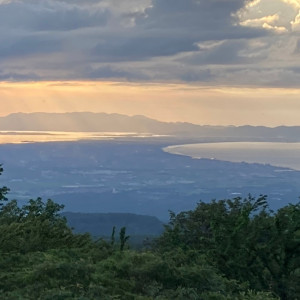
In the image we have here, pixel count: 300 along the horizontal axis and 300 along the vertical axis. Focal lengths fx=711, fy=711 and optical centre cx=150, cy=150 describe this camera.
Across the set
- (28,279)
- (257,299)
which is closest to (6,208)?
(28,279)

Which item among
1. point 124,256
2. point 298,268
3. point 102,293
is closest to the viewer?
point 102,293

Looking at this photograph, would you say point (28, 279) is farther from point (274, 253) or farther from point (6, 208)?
point (6, 208)

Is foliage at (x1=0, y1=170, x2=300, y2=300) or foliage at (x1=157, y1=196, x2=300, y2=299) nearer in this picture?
foliage at (x1=0, y1=170, x2=300, y2=300)

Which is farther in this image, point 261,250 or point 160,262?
point 261,250

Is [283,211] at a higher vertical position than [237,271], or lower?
higher

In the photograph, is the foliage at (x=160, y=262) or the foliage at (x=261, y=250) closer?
the foliage at (x=160, y=262)

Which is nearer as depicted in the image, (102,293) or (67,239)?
(102,293)

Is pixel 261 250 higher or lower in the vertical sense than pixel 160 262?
lower

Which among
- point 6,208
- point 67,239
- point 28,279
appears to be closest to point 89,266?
point 28,279

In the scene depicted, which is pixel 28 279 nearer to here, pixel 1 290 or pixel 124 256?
pixel 1 290

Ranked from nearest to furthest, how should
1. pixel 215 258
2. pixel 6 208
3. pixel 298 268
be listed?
pixel 298 268 → pixel 215 258 → pixel 6 208
